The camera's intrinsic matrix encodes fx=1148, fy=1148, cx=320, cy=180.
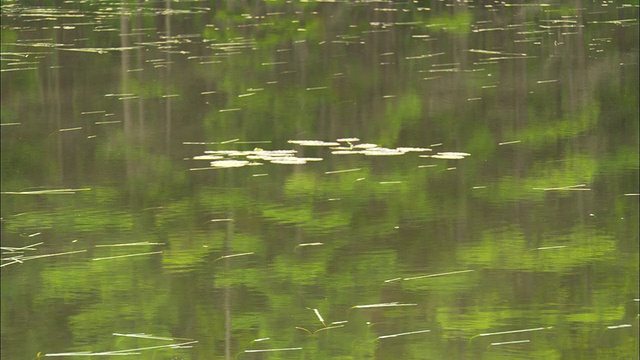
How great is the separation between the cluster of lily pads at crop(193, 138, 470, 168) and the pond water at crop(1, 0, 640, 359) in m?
0.02

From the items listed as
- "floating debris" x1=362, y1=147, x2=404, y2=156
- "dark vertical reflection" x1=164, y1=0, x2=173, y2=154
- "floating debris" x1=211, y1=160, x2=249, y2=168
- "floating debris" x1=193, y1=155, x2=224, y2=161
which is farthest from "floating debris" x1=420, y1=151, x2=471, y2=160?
"dark vertical reflection" x1=164, y1=0, x2=173, y2=154

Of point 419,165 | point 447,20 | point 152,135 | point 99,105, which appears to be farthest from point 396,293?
point 447,20

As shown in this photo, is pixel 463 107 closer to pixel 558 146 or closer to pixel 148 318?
pixel 558 146

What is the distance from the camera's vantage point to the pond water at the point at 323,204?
5004mm

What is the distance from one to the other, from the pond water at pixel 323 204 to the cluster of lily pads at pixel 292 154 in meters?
0.02

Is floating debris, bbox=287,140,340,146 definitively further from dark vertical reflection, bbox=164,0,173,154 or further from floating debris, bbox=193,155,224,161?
dark vertical reflection, bbox=164,0,173,154

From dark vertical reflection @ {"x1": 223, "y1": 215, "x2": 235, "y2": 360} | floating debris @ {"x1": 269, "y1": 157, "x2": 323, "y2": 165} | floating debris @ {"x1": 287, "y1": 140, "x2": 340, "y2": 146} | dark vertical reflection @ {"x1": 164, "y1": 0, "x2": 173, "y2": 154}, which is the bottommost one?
dark vertical reflection @ {"x1": 223, "y1": 215, "x2": 235, "y2": 360}

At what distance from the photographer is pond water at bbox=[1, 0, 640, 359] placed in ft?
16.4

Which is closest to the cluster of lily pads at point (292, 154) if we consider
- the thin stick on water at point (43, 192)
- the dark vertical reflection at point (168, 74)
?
the dark vertical reflection at point (168, 74)

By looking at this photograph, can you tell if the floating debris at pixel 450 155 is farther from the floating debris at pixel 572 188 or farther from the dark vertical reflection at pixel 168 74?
the dark vertical reflection at pixel 168 74

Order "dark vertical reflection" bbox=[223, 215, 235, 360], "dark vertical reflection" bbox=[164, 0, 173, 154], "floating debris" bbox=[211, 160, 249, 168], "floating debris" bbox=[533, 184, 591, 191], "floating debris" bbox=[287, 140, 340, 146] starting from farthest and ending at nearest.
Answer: "dark vertical reflection" bbox=[164, 0, 173, 154], "floating debris" bbox=[287, 140, 340, 146], "floating debris" bbox=[211, 160, 249, 168], "floating debris" bbox=[533, 184, 591, 191], "dark vertical reflection" bbox=[223, 215, 235, 360]

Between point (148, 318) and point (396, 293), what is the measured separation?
1.14 m

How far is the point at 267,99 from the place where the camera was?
30.7 ft

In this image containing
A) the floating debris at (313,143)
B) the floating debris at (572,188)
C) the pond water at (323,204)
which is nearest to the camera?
the pond water at (323,204)
